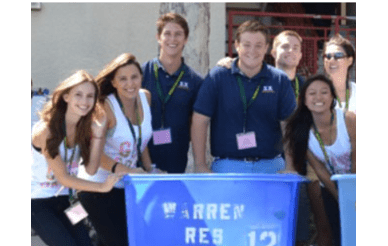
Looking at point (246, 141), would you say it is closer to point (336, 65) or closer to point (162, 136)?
point (162, 136)

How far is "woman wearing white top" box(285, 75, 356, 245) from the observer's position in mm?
3906

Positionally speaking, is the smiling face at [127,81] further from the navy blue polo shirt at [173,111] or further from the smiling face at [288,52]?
the smiling face at [288,52]

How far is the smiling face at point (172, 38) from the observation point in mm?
4410

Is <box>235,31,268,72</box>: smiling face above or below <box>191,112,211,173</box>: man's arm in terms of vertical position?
above

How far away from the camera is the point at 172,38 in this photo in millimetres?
4406

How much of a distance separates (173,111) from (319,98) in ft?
3.19

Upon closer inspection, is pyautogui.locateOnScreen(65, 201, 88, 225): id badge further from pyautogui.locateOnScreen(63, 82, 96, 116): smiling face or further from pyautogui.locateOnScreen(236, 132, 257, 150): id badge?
pyautogui.locateOnScreen(236, 132, 257, 150): id badge

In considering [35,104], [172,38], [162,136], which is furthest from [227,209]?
[35,104]

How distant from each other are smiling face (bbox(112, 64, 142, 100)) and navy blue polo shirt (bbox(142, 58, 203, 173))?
40cm

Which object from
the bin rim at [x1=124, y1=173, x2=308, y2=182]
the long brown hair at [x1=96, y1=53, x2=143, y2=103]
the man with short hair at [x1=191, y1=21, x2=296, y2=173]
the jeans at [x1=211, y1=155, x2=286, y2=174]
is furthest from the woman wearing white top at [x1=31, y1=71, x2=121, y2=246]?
the jeans at [x1=211, y1=155, x2=286, y2=174]

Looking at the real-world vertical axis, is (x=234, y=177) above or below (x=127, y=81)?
below

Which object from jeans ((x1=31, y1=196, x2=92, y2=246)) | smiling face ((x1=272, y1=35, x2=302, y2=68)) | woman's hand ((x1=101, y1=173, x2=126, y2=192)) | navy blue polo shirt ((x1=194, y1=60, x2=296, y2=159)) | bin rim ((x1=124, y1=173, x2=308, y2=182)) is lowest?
jeans ((x1=31, y1=196, x2=92, y2=246))

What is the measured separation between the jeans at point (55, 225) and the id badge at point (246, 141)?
1073 millimetres

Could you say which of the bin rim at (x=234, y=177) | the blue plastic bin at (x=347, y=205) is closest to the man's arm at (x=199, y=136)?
the bin rim at (x=234, y=177)
